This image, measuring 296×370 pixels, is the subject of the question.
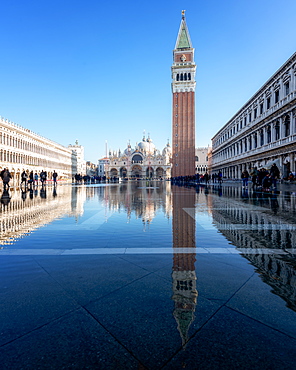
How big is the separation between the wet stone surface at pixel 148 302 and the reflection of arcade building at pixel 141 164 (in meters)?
116

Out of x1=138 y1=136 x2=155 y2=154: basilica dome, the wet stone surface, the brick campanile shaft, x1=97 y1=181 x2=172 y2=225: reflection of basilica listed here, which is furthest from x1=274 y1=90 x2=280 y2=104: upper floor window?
x1=138 y1=136 x2=155 y2=154: basilica dome

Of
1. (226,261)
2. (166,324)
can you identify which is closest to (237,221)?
(226,261)

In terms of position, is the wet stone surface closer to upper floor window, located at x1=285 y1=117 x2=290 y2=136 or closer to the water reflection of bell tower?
the water reflection of bell tower

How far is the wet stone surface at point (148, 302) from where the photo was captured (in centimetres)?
159

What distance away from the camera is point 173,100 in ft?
247

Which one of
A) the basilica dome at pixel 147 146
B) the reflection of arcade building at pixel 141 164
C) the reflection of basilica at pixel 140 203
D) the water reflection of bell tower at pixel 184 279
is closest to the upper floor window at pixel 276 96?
the reflection of basilica at pixel 140 203

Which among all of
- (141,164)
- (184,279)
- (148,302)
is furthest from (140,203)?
(141,164)

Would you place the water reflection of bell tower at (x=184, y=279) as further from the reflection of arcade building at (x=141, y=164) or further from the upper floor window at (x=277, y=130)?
the reflection of arcade building at (x=141, y=164)

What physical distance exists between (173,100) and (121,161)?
190 ft

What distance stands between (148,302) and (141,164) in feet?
400

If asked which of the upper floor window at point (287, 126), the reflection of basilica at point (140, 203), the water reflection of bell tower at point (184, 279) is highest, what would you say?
the upper floor window at point (287, 126)

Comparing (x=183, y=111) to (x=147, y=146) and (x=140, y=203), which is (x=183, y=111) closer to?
(x=147, y=146)

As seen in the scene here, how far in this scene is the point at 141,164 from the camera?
4862 inches

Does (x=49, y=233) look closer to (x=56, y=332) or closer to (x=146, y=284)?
(x=146, y=284)
